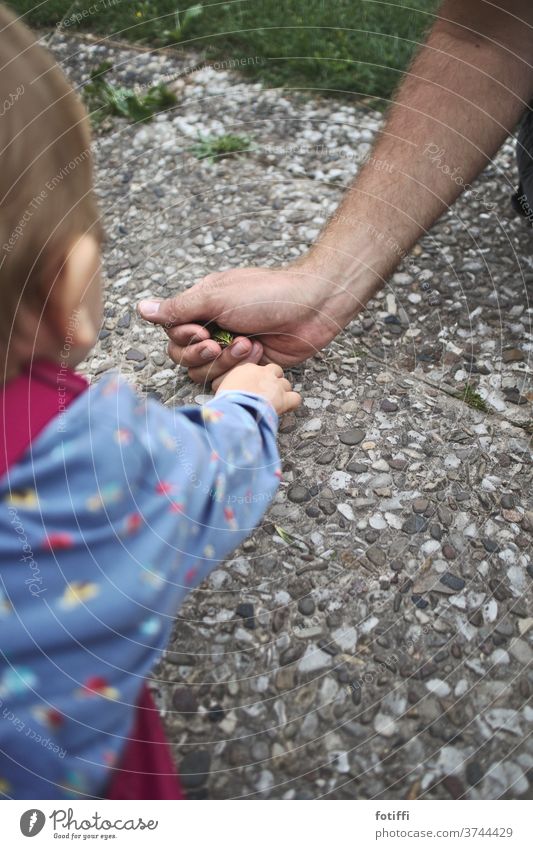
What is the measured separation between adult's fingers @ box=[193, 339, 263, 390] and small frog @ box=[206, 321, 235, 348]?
0.06 ft

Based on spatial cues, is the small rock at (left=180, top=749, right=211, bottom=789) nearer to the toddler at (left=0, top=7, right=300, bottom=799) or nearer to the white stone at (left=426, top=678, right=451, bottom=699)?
the toddler at (left=0, top=7, right=300, bottom=799)

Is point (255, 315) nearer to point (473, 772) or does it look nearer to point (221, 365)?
point (221, 365)

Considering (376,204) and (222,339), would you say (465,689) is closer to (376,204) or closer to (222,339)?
(222,339)

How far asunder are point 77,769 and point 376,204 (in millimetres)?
1191

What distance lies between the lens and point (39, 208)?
76 centimetres

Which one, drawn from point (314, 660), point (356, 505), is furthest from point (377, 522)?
point (314, 660)

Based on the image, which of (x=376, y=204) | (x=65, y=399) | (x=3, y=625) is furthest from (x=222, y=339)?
(x=3, y=625)

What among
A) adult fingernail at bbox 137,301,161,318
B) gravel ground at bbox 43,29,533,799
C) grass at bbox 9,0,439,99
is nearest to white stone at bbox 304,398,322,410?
gravel ground at bbox 43,29,533,799

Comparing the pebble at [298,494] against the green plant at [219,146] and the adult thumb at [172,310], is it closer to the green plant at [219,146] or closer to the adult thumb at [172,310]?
the adult thumb at [172,310]

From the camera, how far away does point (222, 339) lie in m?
1.39

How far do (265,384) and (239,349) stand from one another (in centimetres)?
11

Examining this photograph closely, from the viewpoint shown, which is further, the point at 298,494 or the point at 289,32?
the point at 289,32

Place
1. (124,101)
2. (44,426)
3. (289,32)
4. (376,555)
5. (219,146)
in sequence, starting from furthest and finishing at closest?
1. (289,32)
2. (124,101)
3. (219,146)
4. (376,555)
5. (44,426)

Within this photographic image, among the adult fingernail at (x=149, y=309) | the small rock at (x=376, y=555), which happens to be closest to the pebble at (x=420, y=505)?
the small rock at (x=376, y=555)
